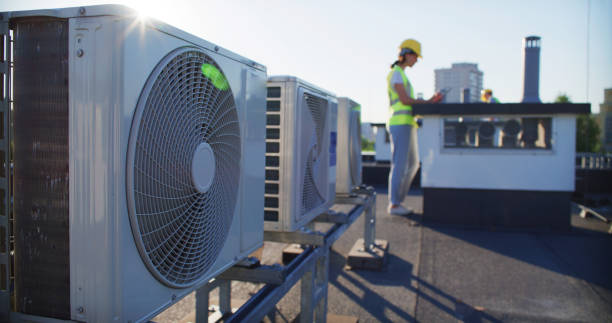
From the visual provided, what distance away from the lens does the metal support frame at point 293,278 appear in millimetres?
1835

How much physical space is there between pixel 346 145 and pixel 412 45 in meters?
2.63

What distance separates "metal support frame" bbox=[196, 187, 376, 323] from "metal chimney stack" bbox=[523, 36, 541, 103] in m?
5.75

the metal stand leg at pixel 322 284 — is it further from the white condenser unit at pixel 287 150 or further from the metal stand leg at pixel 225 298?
the metal stand leg at pixel 225 298

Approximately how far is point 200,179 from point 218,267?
15.0 inches

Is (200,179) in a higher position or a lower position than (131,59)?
lower

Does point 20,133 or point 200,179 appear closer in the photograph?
point 20,133

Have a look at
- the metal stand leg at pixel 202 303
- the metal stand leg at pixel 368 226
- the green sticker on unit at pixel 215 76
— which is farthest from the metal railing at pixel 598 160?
the green sticker on unit at pixel 215 76

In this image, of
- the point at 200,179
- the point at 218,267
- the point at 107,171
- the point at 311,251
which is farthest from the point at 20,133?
the point at 311,251

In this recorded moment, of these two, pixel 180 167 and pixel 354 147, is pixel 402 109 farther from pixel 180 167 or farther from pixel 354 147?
pixel 180 167

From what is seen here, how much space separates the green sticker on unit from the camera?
4.72 feet

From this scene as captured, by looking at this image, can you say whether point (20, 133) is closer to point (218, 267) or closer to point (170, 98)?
point (170, 98)

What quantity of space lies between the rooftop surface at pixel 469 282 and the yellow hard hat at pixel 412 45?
249cm

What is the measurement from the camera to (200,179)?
1.42 meters

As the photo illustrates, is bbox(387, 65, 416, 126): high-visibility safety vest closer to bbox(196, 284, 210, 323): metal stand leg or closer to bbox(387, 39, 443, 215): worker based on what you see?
bbox(387, 39, 443, 215): worker
